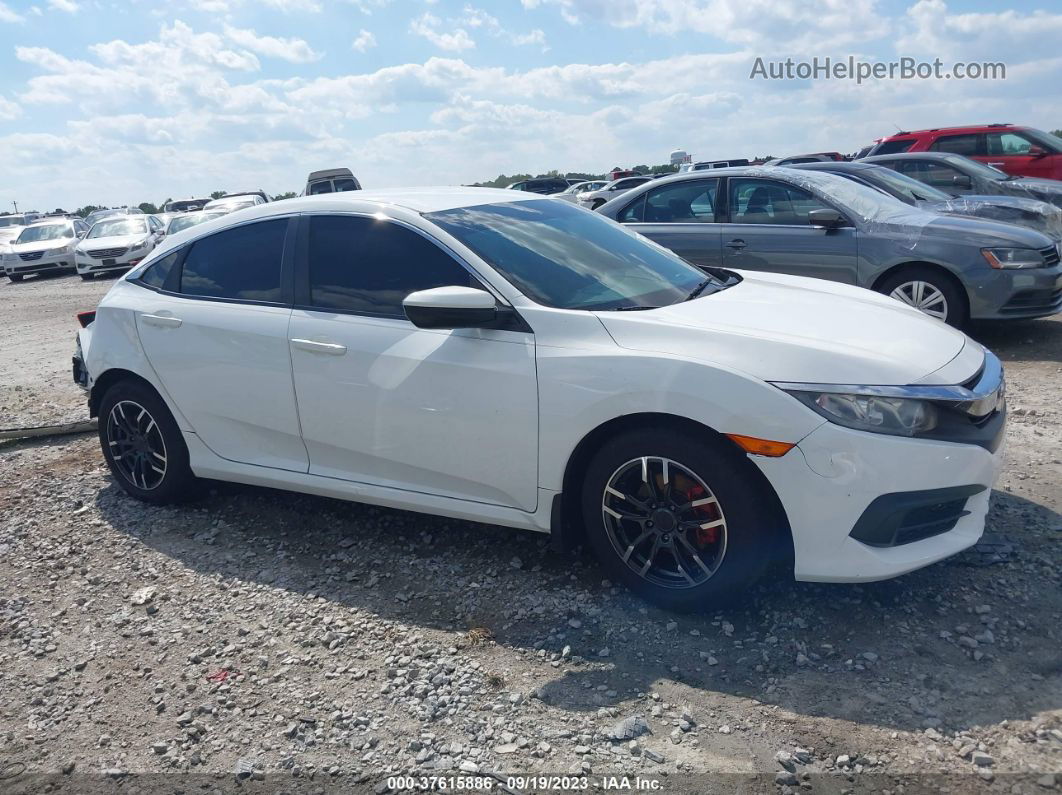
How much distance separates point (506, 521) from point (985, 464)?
1.89 m

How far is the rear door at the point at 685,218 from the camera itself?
8.44 m

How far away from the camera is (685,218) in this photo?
863 centimetres

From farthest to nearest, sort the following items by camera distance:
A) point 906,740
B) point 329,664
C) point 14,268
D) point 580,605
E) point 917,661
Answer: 1. point 14,268
2. point 580,605
3. point 329,664
4. point 917,661
5. point 906,740

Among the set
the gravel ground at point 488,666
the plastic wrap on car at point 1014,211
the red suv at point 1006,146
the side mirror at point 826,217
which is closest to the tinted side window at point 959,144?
the red suv at point 1006,146

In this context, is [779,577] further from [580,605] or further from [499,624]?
[499,624]

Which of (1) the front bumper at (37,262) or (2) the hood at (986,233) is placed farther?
(1) the front bumper at (37,262)

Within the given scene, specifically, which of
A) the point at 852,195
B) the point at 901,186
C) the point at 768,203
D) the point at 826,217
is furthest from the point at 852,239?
the point at 901,186

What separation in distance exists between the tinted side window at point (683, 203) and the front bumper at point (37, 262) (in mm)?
20355

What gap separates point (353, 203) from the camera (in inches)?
171

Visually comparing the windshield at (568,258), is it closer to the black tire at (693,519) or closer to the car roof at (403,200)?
the car roof at (403,200)

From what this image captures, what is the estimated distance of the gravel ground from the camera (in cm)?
275

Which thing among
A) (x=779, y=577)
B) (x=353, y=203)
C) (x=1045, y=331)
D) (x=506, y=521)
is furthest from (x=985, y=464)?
(x=1045, y=331)

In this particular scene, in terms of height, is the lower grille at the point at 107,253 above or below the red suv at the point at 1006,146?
below

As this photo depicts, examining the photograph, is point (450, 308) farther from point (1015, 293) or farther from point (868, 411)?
point (1015, 293)
